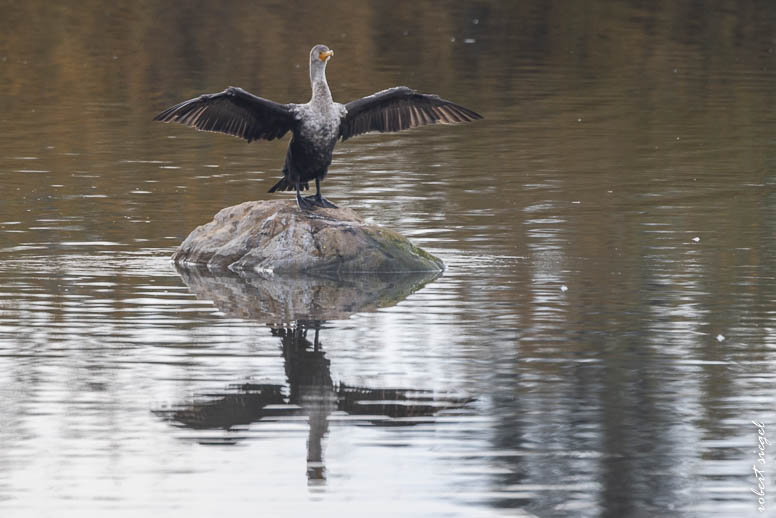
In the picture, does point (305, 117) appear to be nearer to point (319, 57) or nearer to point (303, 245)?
point (319, 57)

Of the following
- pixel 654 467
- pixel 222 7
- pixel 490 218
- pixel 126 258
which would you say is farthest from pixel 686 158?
pixel 222 7

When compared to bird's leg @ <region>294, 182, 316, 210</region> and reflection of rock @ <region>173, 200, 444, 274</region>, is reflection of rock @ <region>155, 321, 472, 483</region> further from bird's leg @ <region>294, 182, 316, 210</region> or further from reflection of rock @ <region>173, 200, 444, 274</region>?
bird's leg @ <region>294, 182, 316, 210</region>

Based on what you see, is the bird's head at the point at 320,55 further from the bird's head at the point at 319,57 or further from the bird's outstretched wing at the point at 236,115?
the bird's outstretched wing at the point at 236,115

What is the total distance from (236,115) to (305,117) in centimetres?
75

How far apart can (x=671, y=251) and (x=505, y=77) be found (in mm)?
20226

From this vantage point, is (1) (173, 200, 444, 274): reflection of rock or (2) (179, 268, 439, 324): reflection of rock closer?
(2) (179, 268, 439, 324): reflection of rock

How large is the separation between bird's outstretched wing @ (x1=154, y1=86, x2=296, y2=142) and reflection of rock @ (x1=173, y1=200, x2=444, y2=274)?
2.55 ft

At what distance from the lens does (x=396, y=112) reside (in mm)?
15664

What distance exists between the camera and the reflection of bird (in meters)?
14.6

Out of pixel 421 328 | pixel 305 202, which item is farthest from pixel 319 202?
pixel 421 328

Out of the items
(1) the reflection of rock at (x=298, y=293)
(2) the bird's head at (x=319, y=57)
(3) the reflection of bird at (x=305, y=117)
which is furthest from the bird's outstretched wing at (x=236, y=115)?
(1) the reflection of rock at (x=298, y=293)

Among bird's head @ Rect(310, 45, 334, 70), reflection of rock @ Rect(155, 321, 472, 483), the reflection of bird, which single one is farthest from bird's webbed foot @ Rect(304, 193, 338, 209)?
reflection of rock @ Rect(155, 321, 472, 483)

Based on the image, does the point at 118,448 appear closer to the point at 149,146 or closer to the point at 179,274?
the point at 179,274

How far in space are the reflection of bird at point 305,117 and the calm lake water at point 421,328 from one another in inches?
47.4
